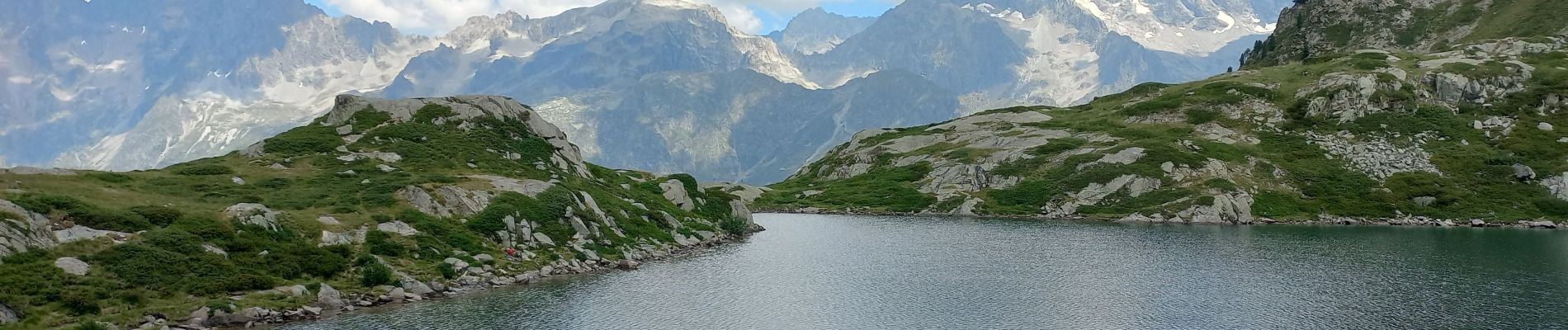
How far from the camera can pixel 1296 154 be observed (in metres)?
156

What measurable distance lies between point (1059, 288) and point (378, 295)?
47.3 meters

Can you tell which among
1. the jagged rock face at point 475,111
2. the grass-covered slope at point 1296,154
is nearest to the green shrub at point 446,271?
the jagged rock face at point 475,111

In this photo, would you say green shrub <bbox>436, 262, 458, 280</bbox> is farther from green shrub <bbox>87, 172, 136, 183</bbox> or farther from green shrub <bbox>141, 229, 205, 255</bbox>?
green shrub <bbox>87, 172, 136, 183</bbox>

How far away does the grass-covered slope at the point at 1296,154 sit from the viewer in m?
137

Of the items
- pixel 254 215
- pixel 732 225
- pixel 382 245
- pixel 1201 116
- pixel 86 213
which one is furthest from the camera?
pixel 1201 116

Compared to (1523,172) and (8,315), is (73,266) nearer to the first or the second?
(8,315)

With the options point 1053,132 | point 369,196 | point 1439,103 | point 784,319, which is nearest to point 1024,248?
point 784,319

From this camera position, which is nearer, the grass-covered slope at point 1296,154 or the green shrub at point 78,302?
the green shrub at point 78,302

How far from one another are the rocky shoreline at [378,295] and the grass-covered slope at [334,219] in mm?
210

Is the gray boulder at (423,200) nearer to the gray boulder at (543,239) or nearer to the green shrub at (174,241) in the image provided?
the gray boulder at (543,239)

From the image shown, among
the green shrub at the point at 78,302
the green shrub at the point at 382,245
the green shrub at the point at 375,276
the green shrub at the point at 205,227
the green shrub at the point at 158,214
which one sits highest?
the green shrub at the point at 158,214

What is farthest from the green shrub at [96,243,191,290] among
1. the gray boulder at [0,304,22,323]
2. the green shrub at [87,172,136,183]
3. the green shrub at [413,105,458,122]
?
the green shrub at [413,105,458,122]

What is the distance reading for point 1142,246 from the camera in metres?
98.1

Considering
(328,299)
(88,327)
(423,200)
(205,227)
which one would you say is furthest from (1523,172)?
(88,327)
